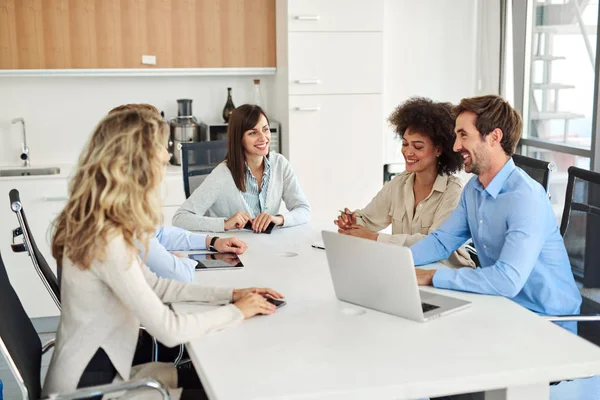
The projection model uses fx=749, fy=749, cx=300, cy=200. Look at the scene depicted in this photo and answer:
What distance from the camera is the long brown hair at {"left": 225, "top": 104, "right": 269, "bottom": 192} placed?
3598mm

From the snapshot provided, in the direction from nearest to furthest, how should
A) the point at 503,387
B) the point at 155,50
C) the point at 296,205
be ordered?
the point at 503,387, the point at 296,205, the point at 155,50

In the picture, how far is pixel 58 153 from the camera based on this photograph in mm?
5164

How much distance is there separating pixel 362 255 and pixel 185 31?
10.8 ft

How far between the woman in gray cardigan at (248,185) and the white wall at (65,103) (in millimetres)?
1757

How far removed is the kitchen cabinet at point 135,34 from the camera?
4773 millimetres

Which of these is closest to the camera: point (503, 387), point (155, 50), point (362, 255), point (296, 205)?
point (503, 387)

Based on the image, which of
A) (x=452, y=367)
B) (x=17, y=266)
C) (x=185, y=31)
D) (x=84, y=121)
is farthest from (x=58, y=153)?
(x=452, y=367)

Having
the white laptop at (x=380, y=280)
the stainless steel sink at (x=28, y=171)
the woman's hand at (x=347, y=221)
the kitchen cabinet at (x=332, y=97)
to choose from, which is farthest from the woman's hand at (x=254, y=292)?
the stainless steel sink at (x=28, y=171)

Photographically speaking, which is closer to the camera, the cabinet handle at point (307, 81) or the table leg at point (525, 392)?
the table leg at point (525, 392)

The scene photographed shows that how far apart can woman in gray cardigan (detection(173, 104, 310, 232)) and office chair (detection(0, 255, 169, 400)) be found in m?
1.34

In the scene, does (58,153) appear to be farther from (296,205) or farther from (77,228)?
(77,228)

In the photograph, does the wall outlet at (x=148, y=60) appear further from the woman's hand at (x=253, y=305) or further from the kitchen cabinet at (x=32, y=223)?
→ the woman's hand at (x=253, y=305)

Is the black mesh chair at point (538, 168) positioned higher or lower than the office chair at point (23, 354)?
higher

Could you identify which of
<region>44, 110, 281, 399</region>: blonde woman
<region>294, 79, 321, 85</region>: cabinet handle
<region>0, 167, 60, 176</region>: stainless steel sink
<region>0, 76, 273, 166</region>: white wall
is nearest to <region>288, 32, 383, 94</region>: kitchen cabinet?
<region>294, 79, 321, 85</region>: cabinet handle
